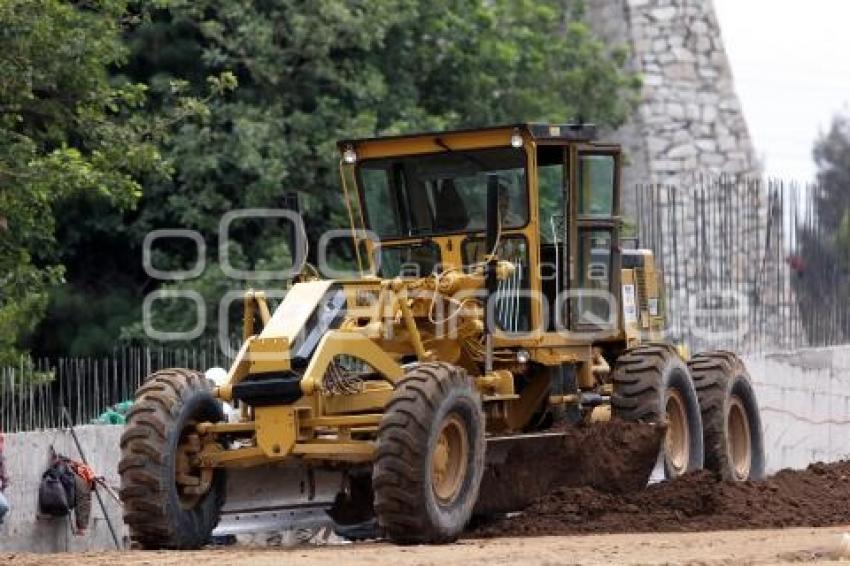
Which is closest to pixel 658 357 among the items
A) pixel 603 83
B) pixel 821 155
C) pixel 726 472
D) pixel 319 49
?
pixel 726 472

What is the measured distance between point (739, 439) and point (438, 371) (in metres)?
6.57

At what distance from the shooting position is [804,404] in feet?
94.8

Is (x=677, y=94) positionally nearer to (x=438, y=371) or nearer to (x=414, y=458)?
(x=438, y=371)

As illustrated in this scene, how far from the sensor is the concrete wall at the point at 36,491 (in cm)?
1867

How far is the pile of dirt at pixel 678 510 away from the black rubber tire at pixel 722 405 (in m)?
1.06

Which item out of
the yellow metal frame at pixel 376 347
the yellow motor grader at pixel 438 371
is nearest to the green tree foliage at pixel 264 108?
the yellow motor grader at pixel 438 371

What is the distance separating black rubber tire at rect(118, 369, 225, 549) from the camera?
15484mm


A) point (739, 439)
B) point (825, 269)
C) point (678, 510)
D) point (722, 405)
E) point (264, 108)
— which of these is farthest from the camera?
point (825, 269)

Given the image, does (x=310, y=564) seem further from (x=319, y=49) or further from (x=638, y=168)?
(x=638, y=168)

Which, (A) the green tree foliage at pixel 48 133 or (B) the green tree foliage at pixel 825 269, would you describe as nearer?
(A) the green tree foliage at pixel 48 133

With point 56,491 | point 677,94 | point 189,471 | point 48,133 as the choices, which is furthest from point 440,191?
point 677,94

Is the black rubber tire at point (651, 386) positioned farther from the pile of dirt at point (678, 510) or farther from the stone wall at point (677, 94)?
the stone wall at point (677, 94)

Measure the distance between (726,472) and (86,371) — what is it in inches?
261

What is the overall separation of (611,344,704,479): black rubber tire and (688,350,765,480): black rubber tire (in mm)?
821
